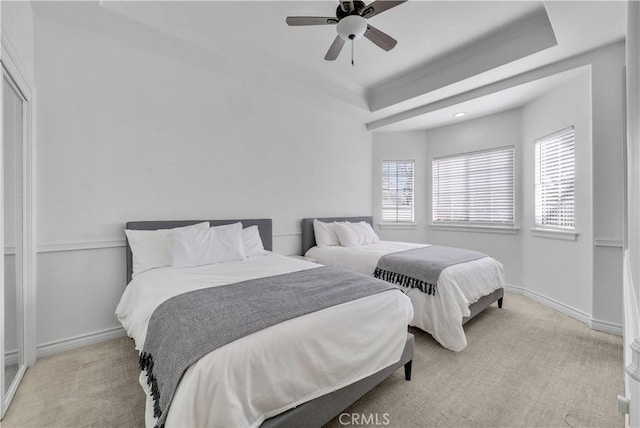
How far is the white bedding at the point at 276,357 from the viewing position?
1.11 m

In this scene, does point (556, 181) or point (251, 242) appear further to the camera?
point (556, 181)

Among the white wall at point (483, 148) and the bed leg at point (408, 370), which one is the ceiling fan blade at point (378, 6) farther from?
the white wall at point (483, 148)

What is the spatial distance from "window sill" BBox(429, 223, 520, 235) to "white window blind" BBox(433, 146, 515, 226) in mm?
86

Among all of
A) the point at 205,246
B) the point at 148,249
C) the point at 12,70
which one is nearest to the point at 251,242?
the point at 205,246

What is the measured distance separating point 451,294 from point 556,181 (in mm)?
2379

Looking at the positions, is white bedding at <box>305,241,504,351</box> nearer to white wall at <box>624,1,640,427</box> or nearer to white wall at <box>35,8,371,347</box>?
white wall at <box>624,1,640,427</box>

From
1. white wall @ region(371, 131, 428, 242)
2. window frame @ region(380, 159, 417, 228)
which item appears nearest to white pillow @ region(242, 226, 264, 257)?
white wall @ region(371, 131, 428, 242)

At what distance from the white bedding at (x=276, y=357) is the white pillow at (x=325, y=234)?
6.51 ft

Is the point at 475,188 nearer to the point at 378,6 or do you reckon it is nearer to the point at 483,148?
the point at 483,148

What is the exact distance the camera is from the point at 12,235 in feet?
6.55

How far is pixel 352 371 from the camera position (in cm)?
158

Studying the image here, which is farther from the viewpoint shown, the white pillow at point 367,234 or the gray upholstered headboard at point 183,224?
the white pillow at point 367,234

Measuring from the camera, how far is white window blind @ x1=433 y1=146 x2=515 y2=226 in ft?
14.2

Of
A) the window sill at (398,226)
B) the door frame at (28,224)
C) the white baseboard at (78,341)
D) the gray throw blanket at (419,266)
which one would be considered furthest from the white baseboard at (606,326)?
the door frame at (28,224)
